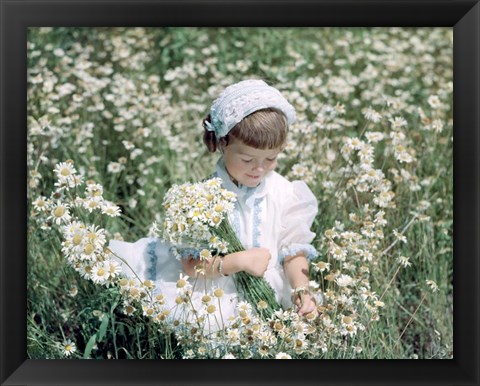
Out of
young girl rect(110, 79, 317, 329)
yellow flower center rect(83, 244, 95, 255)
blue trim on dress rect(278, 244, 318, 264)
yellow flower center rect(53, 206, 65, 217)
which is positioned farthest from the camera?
blue trim on dress rect(278, 244, 318, 264)

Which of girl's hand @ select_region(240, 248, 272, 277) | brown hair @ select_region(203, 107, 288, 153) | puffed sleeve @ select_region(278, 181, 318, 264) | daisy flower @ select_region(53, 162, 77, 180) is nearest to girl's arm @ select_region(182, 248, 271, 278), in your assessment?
girl's hand @ select_region(240, 248, 272, 277)

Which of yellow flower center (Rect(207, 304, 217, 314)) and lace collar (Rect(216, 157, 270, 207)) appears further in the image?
lace collar (Rect(216, 157, 270, 207))

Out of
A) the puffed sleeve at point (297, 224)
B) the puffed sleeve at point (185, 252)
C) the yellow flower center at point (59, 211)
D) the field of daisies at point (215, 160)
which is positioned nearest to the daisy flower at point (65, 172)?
the field of daisies at point (215, 160)

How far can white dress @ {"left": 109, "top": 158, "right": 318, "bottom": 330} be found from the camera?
2885mm

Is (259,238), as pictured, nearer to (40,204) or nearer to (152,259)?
(152,259)

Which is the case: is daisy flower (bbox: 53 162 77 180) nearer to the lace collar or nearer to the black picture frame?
the black picture frame

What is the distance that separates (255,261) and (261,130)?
41 centimetres

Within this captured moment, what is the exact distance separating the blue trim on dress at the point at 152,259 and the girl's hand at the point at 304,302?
1.54 ft

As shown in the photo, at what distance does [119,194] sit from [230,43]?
114 centimetres

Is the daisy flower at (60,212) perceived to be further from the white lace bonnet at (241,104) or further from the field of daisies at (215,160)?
the white lace bonnet at (241,104)

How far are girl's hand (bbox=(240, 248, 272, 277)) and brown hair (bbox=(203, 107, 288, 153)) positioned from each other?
0.33 metres
